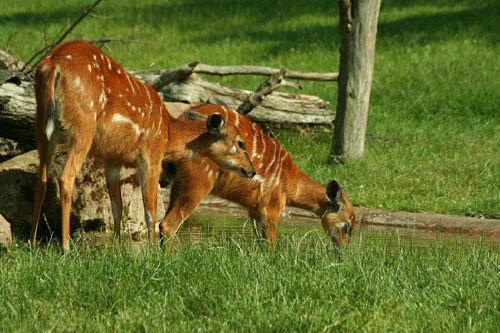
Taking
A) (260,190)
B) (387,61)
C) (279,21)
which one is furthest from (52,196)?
(279,21)

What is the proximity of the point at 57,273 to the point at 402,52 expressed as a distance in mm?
12162

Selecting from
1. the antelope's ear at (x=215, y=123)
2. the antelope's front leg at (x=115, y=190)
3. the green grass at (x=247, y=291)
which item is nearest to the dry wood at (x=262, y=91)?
the antelope's ear at (x=215, y=123)

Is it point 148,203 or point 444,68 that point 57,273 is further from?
point 444,68

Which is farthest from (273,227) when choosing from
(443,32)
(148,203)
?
(443,32)

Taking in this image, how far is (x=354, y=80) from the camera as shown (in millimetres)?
11047

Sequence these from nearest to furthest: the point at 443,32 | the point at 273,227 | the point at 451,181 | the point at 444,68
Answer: the point at 273,227 → the point at 451,181 → the point at 444,68 → the point at 443,32

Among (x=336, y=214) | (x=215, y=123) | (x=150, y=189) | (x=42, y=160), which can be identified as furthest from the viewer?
(x=336, y=214)

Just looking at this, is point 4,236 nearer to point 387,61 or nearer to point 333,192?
point 333,192

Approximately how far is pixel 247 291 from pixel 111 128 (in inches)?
99.0

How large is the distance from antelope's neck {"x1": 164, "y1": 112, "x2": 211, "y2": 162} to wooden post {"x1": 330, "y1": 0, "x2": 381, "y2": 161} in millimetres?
3481

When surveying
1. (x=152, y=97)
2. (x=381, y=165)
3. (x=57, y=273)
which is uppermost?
(x=152, y=97)

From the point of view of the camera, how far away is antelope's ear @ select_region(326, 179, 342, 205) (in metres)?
8.36

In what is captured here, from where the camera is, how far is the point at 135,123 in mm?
7312

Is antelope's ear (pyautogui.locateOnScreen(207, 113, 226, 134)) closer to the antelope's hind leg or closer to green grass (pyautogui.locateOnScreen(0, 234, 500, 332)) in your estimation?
the antelope's hind leg
